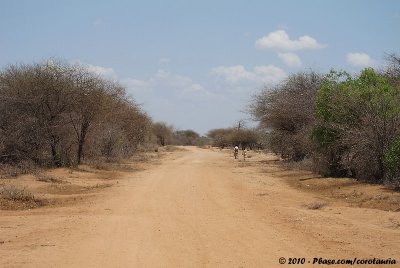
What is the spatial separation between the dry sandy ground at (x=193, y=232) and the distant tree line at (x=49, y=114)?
387 inches

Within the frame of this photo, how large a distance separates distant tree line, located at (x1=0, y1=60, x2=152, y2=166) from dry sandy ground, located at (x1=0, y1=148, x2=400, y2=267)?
9.83m

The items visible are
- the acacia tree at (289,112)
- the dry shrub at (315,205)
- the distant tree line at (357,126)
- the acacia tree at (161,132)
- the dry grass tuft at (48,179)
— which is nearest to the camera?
the dry shrub at (315,205)

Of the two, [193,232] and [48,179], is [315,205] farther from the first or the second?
[48,179]

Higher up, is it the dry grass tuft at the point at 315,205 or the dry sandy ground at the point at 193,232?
the dry grass tuft at the point at 315,205

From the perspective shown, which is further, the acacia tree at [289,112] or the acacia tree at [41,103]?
the acacia tree at [289,112]

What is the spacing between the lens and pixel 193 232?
1029 centimetres

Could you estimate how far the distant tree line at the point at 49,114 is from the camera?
80.1 feet

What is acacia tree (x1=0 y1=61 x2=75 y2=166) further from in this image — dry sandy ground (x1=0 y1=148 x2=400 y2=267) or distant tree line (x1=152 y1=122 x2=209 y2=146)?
distant tree line (x1=152 y1=122 x2=209 y2=146)

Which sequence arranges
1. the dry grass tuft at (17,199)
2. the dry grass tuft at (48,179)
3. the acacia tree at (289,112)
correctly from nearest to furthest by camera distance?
the dry grass tuft at (17,199), the dry grass tuft at (48,179), the acacia tree at (289,112)

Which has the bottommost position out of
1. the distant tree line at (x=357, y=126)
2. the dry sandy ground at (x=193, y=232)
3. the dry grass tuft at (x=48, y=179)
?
the dry sandy ground at (x=193, y=232)

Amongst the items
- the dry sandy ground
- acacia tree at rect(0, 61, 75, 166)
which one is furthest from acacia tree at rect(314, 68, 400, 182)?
acacia tree at rect(0, 61, 75, 166)

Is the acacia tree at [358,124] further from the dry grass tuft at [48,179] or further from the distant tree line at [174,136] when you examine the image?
the distant tree line at [174,136]

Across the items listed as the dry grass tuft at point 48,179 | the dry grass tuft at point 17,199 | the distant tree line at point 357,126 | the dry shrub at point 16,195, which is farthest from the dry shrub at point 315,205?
the dry grass tuft at point 48,179

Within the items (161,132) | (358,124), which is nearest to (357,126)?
(358,124)
